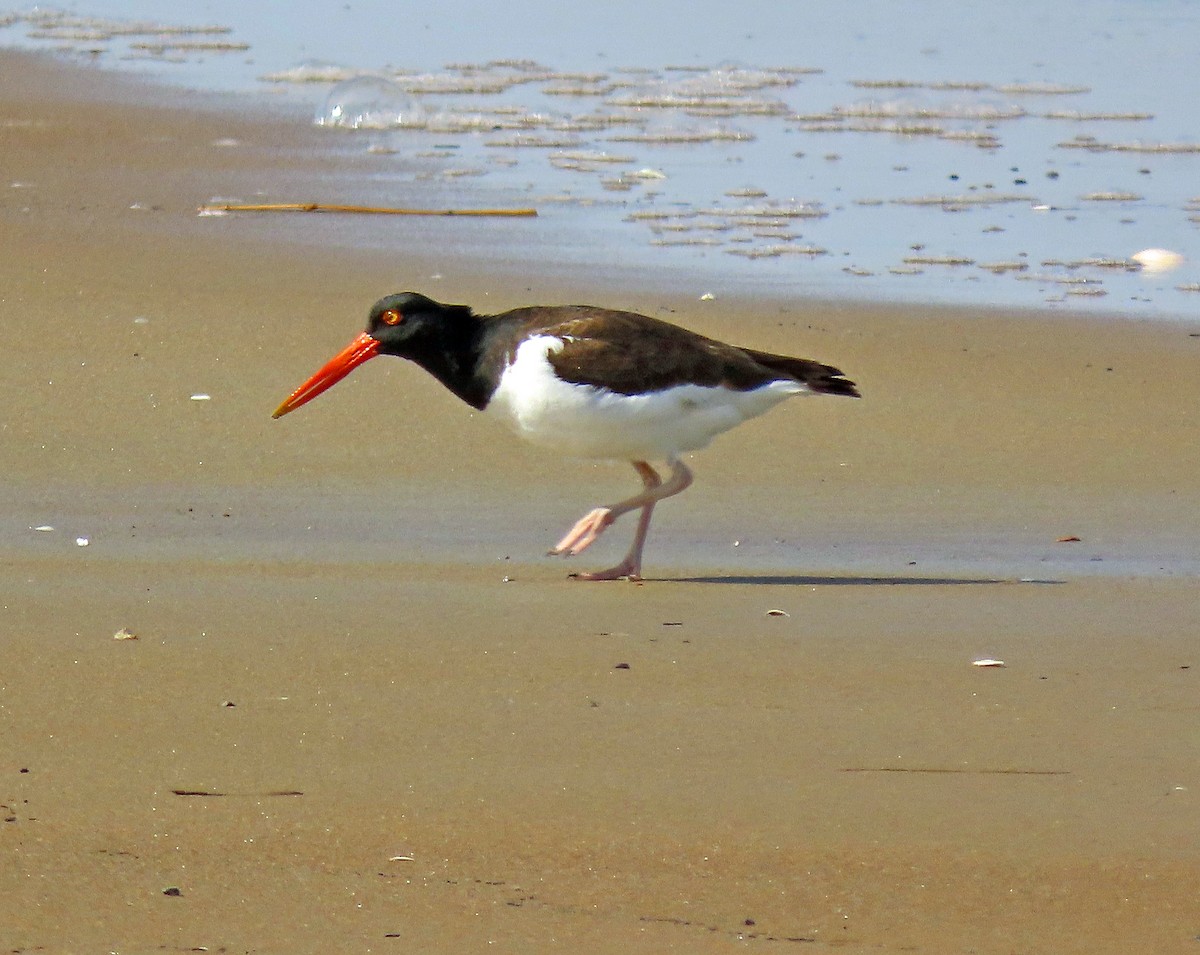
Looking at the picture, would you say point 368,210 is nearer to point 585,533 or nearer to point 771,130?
point 771,130

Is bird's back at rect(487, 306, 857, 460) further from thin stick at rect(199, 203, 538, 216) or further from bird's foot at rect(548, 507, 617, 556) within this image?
thin stick at rect(199, 203, 538, 216)

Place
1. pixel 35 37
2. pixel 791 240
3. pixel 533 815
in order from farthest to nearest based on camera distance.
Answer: pixel 35 37
pixel 791 240
pixel 533 815

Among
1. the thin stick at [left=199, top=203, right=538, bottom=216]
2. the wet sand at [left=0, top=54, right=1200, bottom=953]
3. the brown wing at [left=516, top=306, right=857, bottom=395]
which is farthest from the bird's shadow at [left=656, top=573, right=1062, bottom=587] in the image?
the thin stick at [left=199, top=203, right=538, bottom=216]

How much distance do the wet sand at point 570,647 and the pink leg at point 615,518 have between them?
93mm

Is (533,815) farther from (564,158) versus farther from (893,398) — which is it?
(564,158)

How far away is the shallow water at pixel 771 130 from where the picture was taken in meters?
9.46

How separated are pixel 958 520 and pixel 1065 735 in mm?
2118

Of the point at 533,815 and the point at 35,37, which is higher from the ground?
the point at 35,37

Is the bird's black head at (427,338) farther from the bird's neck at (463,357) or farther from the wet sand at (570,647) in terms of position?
the wet sand at (570,647)

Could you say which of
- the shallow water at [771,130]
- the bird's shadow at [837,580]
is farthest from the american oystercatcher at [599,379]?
the shallow water at [771,130]

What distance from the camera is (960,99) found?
44.2ft

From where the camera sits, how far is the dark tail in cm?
618

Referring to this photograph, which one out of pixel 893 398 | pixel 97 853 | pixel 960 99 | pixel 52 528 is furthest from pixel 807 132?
pixel 97 853

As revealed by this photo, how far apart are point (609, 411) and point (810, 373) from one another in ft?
2.36
